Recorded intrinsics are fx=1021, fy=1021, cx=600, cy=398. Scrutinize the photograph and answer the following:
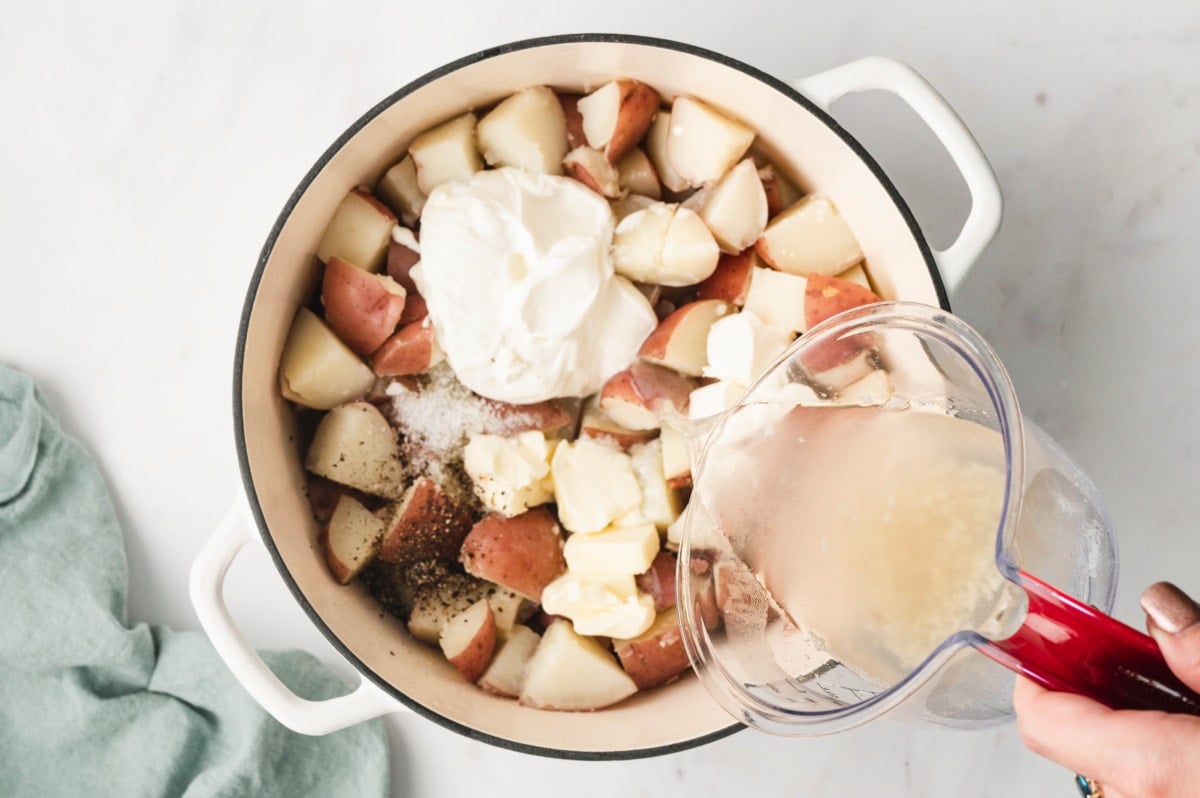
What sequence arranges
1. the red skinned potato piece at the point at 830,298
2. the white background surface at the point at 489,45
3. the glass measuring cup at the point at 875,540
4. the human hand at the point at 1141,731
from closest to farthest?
the human hand at the point at 1141,731 < the glass measuring cup at the point at 875,540 < the red skinned potato piece at the point at 830,298 < the white background surface at the point at 489,45

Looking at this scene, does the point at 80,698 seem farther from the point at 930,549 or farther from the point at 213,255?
the point at 930,549

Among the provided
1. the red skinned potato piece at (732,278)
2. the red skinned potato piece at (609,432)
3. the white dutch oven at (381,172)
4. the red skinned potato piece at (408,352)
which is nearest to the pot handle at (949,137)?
the white dutch oven at (381,172)

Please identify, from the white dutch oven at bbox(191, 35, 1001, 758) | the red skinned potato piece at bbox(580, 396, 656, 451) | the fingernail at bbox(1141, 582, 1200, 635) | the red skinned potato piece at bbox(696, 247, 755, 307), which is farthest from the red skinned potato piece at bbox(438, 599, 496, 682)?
the fingernail at bbox(1141, 582, 1200, 635)

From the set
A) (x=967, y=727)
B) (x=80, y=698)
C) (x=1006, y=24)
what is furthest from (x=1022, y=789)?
(x=80, y=698)

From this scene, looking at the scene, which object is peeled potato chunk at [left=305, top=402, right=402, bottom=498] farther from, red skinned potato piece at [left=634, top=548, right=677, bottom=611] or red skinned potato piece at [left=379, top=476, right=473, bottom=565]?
red skinned potato piece at [left=634, top=548, right=677, bottom=611]

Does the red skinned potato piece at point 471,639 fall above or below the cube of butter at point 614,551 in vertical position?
below

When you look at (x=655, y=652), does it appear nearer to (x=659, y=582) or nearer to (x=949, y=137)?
(x=659, y=582)

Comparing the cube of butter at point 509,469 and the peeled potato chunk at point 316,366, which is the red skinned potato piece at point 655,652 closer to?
the cube of butter at point 509,469
